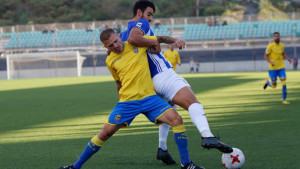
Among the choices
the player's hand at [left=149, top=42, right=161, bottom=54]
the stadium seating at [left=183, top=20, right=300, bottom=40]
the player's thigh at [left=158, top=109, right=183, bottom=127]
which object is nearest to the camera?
the player's thigh at [left=158, top=109, right=183, bottom=127]

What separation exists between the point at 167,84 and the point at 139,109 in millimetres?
458

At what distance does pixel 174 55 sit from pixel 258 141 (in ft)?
47.4

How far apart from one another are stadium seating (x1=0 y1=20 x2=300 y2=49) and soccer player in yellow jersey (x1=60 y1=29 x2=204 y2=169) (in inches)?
1643

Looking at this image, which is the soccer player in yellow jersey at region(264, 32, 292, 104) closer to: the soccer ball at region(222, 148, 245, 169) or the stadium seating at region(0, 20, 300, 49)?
the soccer ball at region(222, 148, 245, 169)

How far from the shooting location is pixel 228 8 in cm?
6281

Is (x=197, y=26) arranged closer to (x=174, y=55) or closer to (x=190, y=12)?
(x=190, y=12)

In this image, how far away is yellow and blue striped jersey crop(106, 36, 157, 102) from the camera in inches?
213

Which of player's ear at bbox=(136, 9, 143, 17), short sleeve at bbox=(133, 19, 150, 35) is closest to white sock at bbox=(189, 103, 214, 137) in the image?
short sleeve at bbox=(133, 19, 150, 35)

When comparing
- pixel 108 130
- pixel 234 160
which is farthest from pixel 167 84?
pixel 234 160

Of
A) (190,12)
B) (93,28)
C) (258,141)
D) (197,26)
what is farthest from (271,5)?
(258,141)

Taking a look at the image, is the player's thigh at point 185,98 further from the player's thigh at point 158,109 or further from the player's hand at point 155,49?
the player's hand at point 155,49

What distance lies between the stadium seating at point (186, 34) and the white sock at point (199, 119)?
4207 cm

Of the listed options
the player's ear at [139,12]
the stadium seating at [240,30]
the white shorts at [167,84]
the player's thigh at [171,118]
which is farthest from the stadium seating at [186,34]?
the player's thigh at [171,118]

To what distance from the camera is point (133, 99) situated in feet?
17.7
